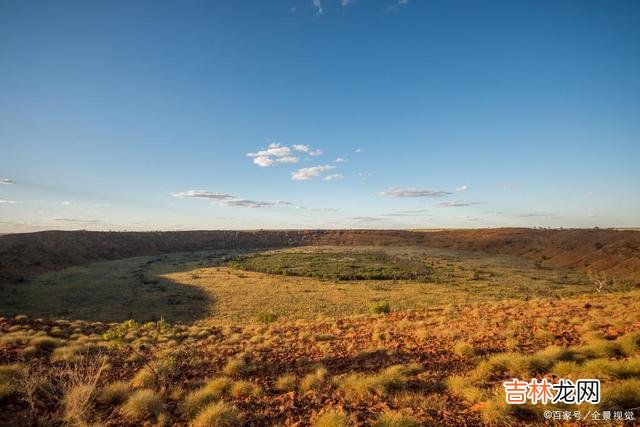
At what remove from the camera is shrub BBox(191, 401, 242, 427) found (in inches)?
251

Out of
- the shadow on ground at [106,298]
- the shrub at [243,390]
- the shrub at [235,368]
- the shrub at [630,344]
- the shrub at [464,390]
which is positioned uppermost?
the shrub at [630,344]

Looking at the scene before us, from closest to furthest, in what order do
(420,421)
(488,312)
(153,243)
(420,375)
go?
(420,421)
(420,375)
(488,312)
(153,243)

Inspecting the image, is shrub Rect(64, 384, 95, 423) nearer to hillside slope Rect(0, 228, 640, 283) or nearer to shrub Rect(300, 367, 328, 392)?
shrub Rect(300, 367, 328, 392)

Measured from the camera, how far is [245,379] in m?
9.00

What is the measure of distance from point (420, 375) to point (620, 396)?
12.4 ft

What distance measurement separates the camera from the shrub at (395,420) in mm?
5855

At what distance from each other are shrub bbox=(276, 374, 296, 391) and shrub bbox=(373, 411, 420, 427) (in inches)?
104

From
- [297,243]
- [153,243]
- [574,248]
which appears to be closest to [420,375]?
[574,248]

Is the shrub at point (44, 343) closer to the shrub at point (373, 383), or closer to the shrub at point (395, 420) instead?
the shrub at point (373, 383)

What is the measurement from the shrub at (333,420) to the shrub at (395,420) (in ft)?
1.75

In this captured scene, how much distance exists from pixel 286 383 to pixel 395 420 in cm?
319

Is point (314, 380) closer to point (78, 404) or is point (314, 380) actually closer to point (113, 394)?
point (113, 394)

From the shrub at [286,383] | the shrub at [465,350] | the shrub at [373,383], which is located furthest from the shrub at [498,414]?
the shrub at [286,383]

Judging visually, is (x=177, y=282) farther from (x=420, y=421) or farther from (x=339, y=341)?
(x=420, y=421)
